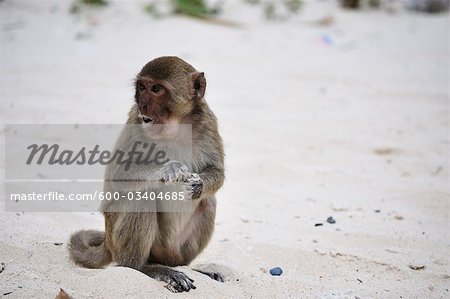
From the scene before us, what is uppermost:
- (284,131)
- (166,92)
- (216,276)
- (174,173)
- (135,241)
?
(166,92)

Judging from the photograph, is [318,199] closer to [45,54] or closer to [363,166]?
[363,166]

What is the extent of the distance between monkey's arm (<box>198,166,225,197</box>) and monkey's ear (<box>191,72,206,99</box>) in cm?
50

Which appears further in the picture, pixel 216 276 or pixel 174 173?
pixel 216 276

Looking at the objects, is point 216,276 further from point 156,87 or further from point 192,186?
point 156,87

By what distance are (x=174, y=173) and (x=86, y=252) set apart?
86 cm

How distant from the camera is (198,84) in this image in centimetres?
394

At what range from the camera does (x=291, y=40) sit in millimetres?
11477

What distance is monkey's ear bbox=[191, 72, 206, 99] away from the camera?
12.8 ft

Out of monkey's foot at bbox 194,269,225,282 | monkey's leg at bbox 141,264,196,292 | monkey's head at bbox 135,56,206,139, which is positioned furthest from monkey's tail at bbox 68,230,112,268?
monkey's head at bbox 135,56,206,139

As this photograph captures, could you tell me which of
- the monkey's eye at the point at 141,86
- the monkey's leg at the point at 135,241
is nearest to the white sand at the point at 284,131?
the monkey's leg at the point at 135,241

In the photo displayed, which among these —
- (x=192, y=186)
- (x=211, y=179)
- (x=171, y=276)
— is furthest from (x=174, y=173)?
(x=171, y=276)

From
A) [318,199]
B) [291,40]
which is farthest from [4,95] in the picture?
[291,40]

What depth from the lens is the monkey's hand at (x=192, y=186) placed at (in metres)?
3.63

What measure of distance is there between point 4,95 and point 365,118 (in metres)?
4.56
